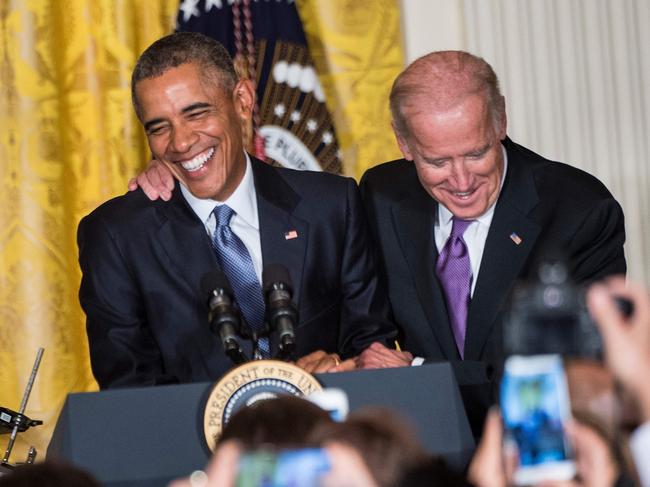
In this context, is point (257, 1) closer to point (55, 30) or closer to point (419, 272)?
point (55, 30)

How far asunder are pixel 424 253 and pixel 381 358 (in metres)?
0.50

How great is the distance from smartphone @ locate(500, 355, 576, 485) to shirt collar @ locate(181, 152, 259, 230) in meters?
1.90

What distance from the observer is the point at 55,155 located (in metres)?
5.18

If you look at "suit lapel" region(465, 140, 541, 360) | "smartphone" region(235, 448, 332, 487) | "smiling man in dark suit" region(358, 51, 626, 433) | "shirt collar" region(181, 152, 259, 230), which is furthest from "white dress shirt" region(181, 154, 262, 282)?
"smartphone" region(235, 448, 332, 487)

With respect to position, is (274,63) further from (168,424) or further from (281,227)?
(168,424)

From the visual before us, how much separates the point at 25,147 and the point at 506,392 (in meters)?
3.81

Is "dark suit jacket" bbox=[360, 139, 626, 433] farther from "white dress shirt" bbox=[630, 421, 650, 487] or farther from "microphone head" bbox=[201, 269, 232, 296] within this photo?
"white dress shirt" bbox=[630, 421, 650, 487]

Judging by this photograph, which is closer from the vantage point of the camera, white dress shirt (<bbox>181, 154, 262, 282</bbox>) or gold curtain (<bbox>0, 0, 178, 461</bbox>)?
white dress shirt (<bbox>181, 154, 262, 282</bbox>)

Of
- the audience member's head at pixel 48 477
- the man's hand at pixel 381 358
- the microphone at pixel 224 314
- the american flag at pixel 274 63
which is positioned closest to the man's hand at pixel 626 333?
the audience member's head at pixel 48 477

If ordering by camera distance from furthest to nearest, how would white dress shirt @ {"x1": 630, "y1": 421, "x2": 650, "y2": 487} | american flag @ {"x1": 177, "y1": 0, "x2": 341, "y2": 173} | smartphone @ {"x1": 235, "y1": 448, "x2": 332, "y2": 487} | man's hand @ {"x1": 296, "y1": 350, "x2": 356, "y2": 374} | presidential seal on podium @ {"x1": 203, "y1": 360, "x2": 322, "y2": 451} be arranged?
1. american flag @ {"x1": 177, "y1": 0, "x2": 341, "y2": 173}
2. man's hand @ {"x1": 296, "y1": 350, "x2": 356, "y2": 374}
3. presidential seal on podium @ {"x1": 203, "y1": 360, "x2": 322, "y2": 451}
4. white dress shirt @ {"x1": 630, "y1": 421, "x2": 650, "y2": 487}
5. smartphone @ {"x1": 235, "y1": 448, "x2": 332, "y2": 487}

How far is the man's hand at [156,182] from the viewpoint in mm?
3516

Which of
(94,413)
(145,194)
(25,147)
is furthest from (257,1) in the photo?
(94,413)

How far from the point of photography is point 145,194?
354 centimetres

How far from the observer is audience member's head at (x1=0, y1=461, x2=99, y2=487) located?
1456 millimetres
